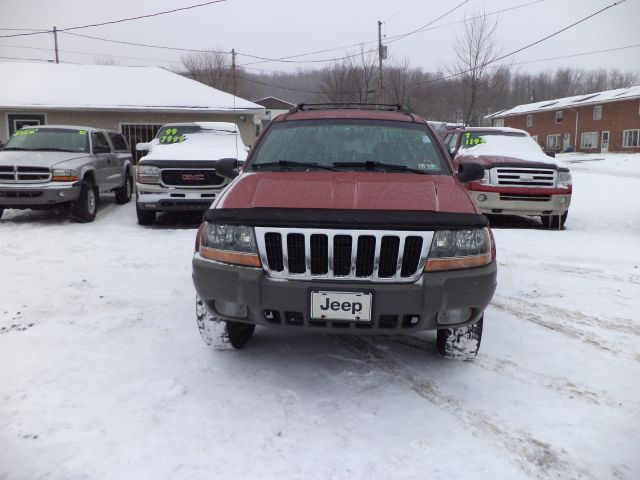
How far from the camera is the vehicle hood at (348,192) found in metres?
2.88

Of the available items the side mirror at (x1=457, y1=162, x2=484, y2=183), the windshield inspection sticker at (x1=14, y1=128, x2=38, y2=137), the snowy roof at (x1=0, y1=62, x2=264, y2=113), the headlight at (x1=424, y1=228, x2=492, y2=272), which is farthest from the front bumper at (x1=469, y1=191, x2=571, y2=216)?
the snowy roof at (x1=0, y1=62, x2=264, y2=113)

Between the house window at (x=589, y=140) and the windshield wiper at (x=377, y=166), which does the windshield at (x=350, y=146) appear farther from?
the house window at (x=589, y=140)

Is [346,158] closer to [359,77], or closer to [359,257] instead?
[359,257]

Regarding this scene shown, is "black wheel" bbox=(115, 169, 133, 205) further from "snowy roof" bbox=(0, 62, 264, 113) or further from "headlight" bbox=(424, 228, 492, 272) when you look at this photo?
"headlight" bbox=(424, 228, 492, 272)

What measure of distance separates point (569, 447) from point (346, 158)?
2.36m

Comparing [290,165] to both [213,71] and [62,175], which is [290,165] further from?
[213,71]

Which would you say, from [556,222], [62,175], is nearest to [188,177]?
[62,175]

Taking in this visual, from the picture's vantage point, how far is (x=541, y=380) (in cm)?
321

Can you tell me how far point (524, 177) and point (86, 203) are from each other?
7.80 meters

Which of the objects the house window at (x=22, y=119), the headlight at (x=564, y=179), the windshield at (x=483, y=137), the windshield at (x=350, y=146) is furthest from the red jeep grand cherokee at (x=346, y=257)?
the house window at (x=22, y=119)

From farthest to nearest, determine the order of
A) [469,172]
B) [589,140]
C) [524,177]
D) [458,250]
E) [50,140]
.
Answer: [589,140] → [50,140] → [524,177] → [469,172] → [458,250]

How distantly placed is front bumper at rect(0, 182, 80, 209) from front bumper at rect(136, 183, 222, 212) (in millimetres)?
1395

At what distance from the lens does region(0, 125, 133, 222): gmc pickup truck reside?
8492 mm

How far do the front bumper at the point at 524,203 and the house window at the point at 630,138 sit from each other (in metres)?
35.2
